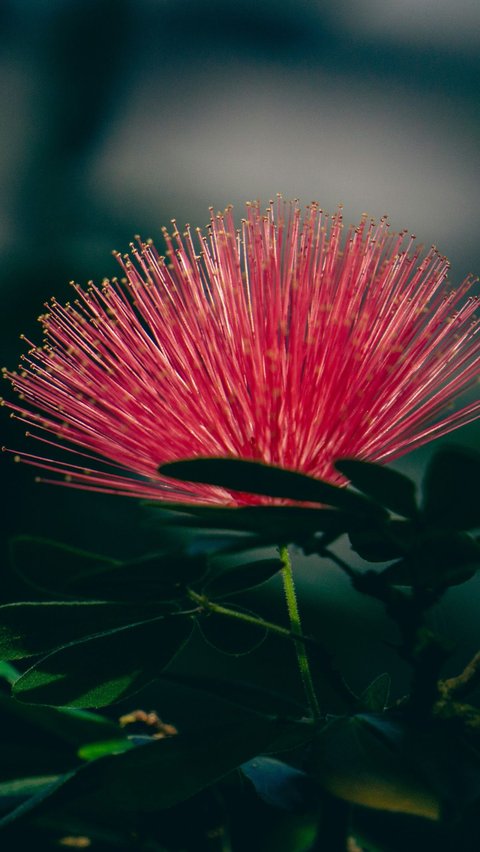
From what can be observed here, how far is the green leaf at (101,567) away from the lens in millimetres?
501

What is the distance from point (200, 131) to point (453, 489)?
1.84 m

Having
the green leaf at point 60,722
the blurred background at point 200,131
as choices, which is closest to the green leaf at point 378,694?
the green leaf at point 60,722

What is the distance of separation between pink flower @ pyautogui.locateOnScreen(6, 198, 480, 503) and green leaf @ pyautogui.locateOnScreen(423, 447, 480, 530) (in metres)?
0.17

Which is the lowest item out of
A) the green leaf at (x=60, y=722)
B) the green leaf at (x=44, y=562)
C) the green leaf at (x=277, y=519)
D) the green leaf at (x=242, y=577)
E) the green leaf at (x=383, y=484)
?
the green leaf at (x=60, y=722)

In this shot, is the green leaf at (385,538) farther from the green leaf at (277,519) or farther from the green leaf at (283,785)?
the green leaf at (283,785)

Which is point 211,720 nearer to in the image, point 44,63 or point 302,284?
point 302,284

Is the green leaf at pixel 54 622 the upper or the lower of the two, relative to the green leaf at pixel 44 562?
lower

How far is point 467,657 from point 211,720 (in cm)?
116

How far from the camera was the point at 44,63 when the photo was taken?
2.18m

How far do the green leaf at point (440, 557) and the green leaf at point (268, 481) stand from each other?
0.10 feet

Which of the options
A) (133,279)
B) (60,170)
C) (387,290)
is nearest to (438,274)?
(387,290)

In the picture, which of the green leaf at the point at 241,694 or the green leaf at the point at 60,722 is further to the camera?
the green leaf at the point at 60,722

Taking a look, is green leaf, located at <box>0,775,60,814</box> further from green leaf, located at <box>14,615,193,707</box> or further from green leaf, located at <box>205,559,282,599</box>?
green leaf, located at <box>205,559,282,599</box>

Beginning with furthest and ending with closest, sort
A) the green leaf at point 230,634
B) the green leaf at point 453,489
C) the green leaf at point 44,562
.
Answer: the green leaf at point 230,634 → the green leaf at point 44,562 → the green leaf at point 453,489
